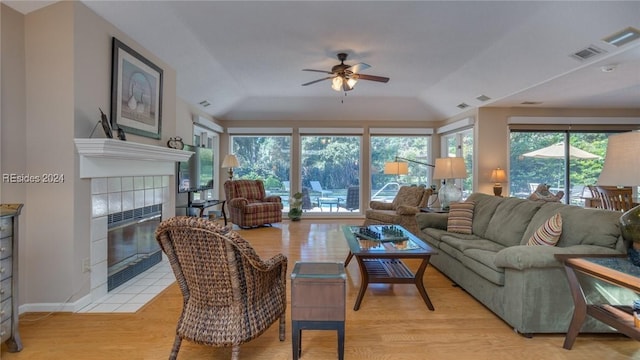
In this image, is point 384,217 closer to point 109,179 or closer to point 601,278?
point 601,278

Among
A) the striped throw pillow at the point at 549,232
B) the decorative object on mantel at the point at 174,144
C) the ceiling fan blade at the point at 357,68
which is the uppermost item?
the ceiling fan blade at the point at 357,68

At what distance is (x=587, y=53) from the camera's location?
10.9 ft

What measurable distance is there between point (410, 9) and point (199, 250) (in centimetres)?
283

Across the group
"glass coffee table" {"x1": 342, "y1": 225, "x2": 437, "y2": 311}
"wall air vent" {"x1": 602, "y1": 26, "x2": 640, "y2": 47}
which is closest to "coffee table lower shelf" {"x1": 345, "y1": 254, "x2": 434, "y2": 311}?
"glass coffee table" {"x1": 342, "y1": 225, "x2": 437, "y2": 311}

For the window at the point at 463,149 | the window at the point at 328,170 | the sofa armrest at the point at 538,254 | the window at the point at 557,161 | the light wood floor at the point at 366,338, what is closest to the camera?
the light wood floor at the point at 366,338

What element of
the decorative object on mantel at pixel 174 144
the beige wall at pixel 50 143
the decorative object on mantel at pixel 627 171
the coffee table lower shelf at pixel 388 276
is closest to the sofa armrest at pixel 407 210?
the coffee table lower shelf at pixel 388 276

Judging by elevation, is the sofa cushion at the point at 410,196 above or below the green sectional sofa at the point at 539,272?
above

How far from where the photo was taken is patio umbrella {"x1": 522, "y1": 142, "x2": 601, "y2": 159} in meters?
5.59

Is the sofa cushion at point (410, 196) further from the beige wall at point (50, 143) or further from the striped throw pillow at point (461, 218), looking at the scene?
the beige wall at point (50, 143)

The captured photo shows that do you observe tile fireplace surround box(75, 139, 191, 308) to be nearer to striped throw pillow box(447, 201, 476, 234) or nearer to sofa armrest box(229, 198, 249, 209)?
sofa armrest box(229, 198, 249, 209)

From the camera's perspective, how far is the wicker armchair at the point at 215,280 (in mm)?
1569

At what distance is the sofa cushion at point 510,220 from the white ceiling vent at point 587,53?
1.80 m

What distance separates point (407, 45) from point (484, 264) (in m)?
2.68

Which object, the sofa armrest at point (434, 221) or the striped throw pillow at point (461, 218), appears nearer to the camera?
the striped throw pillow at point (461, 218)
